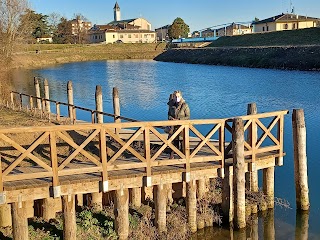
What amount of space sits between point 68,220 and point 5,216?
1724 mm

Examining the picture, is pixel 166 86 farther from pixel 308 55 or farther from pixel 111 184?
pixel 111 184

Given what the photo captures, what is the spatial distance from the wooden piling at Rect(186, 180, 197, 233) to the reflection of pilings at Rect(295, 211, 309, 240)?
10.3ft

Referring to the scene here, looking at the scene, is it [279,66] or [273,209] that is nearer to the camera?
[273,209]

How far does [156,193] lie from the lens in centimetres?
1194

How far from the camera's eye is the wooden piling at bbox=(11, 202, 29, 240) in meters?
10.4

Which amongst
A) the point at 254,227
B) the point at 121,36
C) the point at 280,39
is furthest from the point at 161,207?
the point at 121,36

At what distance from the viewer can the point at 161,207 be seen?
12.0 meters

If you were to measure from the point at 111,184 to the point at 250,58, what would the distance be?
63.0 metres

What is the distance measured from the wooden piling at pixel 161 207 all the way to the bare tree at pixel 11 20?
1954 inches

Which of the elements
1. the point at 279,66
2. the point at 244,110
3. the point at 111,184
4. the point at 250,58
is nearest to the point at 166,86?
the point at 244,110

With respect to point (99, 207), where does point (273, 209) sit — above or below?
below

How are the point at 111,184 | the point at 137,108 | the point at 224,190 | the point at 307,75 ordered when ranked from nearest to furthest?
the point at 111,184, the point at 224,190, the point at 137,108, the point at 307,75

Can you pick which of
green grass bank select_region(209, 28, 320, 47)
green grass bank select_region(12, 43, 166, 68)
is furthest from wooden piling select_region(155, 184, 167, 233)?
green grass bank select_region(12, 43, 166, 68)

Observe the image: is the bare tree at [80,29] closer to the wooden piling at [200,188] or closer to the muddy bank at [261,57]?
the muddy bank at [261,57]
